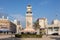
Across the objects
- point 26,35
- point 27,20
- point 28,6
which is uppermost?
point 28,6

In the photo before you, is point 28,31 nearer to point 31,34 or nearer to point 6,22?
point 31,34

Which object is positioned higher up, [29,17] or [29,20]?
[29,17]

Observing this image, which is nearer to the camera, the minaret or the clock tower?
the clock tower

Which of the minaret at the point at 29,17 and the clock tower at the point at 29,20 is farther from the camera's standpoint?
the minaret at the point at 29,17

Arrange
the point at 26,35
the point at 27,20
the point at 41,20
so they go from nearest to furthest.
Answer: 1. the point at 26,35
2. the point at 27,20
3. the point at 41,20

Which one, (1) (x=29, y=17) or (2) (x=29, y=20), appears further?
(1) (x=29, y=17)

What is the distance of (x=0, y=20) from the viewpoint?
12950 centimetres

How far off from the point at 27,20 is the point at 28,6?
5601 mm

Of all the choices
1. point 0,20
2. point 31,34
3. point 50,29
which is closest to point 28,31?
point 31,34

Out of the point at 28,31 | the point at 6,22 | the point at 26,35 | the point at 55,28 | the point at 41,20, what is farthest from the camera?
the point at 41,20

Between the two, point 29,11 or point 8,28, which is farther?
point 8,28

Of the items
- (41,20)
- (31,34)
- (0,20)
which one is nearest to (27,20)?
(31,34)

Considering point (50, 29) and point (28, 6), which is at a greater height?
point (28, 6)

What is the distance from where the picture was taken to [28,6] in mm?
60562
